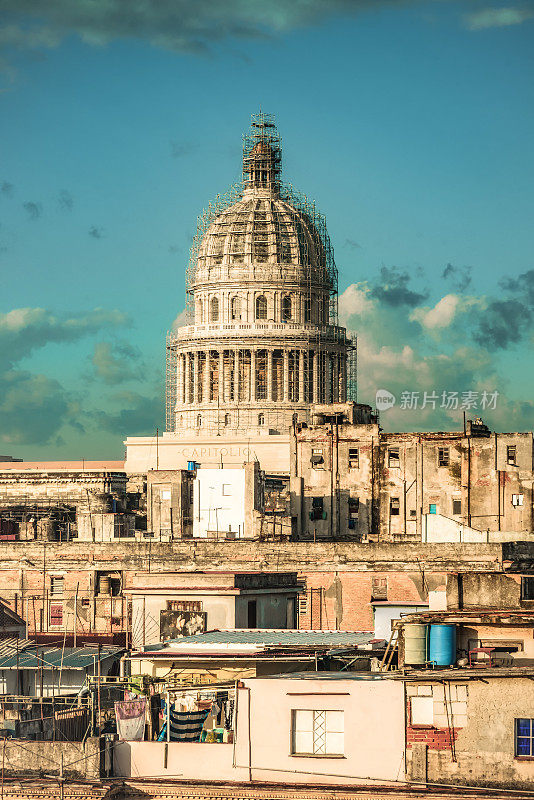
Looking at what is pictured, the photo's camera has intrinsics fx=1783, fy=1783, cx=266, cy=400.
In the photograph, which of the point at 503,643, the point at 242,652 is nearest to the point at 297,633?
the point at 242,652

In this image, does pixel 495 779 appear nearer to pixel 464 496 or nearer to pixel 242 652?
pixel 242 652

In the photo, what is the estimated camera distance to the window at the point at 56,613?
80000 mm

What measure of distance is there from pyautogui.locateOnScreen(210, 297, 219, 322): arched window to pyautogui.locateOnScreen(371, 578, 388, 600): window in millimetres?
73232

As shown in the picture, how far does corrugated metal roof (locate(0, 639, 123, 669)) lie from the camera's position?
154 ft

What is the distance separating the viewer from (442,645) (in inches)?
1436

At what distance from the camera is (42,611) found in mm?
77500

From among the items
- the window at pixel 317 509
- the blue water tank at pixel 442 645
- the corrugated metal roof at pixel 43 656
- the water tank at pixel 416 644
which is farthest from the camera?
the window at pixel 317 509

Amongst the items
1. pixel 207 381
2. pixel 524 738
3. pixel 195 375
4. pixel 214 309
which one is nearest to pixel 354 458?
A: pixel 207 381

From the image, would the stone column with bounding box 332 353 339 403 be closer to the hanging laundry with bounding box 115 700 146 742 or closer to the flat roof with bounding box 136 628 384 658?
the flat roof with bounding box 136 628 384 658

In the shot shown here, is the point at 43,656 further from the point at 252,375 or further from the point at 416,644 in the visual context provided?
the point at 252,375

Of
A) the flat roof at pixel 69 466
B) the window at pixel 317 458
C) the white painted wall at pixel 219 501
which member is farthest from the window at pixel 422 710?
the flat roof at pixel 69 466

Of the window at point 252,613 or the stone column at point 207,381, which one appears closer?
the window at point 252,613

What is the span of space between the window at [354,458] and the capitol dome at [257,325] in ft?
122

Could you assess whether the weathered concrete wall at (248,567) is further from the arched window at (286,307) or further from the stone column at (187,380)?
the arched window at (286,307)
